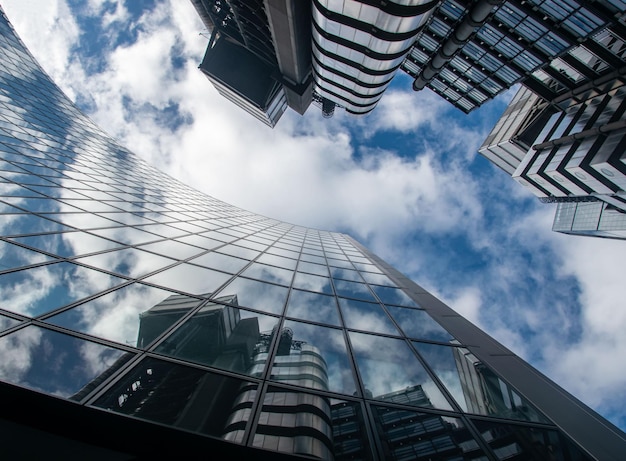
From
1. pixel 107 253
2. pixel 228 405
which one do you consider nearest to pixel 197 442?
pixel 228 405

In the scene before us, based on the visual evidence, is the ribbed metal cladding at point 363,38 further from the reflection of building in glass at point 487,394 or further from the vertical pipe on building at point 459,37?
the reflection of building in glass at point 487,394

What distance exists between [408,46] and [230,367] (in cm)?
3079

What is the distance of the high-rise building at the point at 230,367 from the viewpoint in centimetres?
386

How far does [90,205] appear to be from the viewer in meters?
13.1

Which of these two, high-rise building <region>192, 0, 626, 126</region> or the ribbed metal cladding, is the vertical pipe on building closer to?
high-rise building <region>192, 0, 626, 126</region>

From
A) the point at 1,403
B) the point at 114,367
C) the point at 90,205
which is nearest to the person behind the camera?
the point at 1,403

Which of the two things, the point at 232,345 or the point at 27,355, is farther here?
the point at 232,345

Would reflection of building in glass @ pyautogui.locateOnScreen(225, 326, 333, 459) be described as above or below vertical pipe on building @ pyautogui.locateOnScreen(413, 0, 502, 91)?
below

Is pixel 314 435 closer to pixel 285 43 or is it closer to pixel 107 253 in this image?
pixel 107 253

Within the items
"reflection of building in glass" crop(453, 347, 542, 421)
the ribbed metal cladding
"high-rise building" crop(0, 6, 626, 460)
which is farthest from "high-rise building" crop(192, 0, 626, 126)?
"reflection of building in glass" crop(453, 347, 542, 421)

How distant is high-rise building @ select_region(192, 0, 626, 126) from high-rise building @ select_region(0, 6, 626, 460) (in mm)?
22413

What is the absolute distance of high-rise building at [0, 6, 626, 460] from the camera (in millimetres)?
3861

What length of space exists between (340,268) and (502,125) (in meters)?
64.3

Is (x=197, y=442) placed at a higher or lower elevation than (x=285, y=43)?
lower
